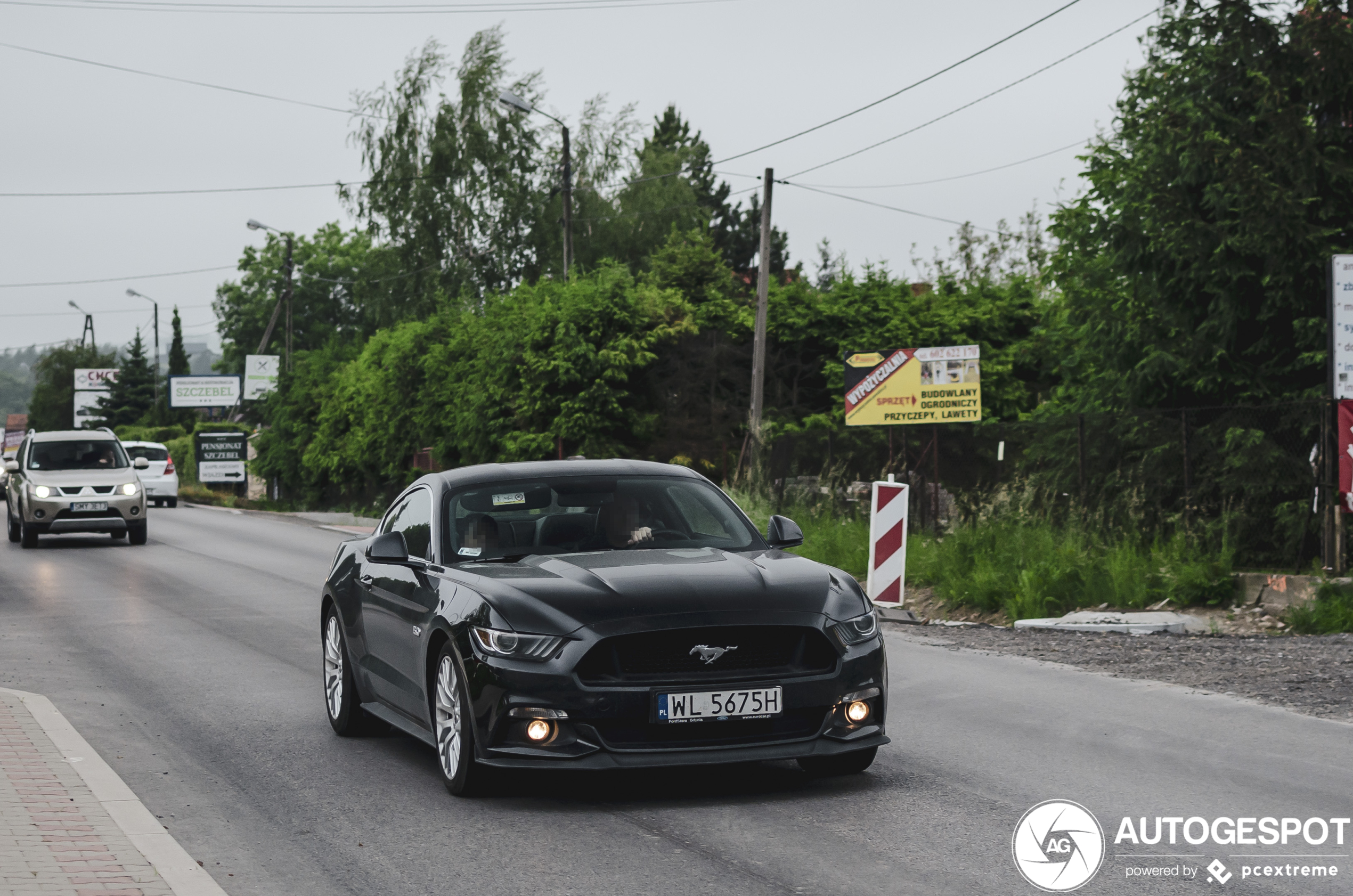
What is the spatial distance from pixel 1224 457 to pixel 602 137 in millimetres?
42228

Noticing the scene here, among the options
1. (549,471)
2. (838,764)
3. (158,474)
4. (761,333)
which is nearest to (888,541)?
(549,471)

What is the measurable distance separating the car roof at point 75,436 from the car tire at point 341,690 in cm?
1932

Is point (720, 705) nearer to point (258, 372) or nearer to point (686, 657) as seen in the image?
point (686, 657)

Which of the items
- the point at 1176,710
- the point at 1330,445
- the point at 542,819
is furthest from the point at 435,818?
the point at 1330,445

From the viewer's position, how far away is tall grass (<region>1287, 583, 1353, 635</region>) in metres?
13.0

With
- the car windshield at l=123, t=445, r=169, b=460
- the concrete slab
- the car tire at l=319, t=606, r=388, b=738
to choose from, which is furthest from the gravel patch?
the car windshield at l=123, t=445, r=169, b=460

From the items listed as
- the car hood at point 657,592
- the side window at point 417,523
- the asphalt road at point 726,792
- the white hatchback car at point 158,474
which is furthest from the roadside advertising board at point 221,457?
the car hood at point 657,592

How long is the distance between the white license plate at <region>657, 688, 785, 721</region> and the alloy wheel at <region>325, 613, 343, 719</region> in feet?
9.90

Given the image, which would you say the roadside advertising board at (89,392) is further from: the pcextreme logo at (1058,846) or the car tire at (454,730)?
the pcextreme logo at (1058,846)

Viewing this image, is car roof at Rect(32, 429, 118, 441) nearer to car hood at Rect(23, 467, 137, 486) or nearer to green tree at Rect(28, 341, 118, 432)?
car hood at Rect(23, 467, 137, 486)

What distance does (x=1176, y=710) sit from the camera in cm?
925

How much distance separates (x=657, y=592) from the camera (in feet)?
22.1

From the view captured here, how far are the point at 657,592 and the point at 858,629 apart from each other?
0.90 meters

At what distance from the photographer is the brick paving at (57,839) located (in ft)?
18.0
